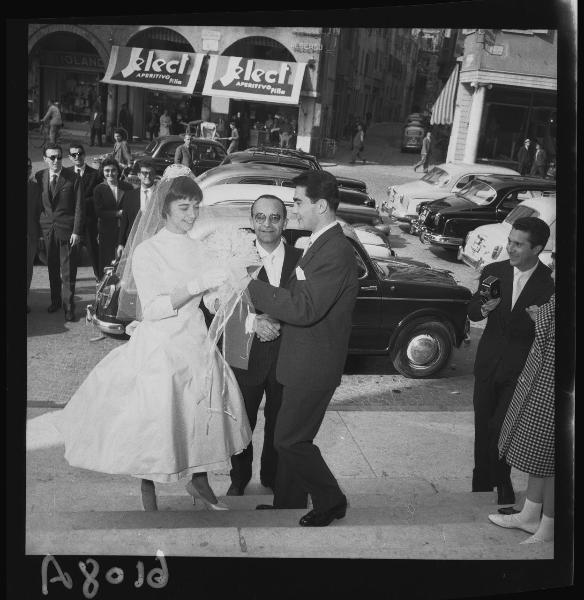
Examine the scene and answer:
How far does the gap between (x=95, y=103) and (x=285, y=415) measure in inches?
71.3

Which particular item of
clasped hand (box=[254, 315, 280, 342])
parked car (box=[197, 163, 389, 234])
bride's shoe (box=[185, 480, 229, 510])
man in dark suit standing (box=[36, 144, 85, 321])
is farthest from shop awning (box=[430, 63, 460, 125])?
bride's shoe (box=[185, 480, 229, 510])

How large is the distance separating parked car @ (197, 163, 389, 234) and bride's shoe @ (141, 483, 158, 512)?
154cm

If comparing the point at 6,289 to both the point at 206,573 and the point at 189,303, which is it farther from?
the point at 206,573

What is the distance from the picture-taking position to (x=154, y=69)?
4.05m

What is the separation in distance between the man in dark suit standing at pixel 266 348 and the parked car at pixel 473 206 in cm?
105

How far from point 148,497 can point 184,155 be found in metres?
1.78

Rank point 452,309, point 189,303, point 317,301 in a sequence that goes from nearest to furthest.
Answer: point 317,301, point 189,303, point 452,309

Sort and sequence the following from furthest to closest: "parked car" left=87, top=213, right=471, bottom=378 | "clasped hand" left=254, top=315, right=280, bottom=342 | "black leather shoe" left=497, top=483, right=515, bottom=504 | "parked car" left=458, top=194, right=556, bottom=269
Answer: "parked car" left=87, top=213, right=471, bottom=378, "black leather shoe" left=497, top=483, right=515, bottom=504, "parked car" left=458, top=194, right=556, bottom=269, "clasped hand" left=254, top=315, right=280, bottom=342

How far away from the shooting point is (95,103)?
158 inches

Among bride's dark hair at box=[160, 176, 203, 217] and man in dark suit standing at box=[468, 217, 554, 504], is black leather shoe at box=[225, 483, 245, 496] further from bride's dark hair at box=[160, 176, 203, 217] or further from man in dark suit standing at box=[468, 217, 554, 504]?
bride's dark hair at box=[160, 176, 203, 217]

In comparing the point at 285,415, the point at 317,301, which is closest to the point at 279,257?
the point at 317,301

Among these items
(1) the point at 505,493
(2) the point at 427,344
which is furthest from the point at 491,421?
(2) the point at 427,344

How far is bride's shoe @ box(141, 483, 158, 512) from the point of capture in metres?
4.07

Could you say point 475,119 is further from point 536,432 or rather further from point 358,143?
point 536,432
